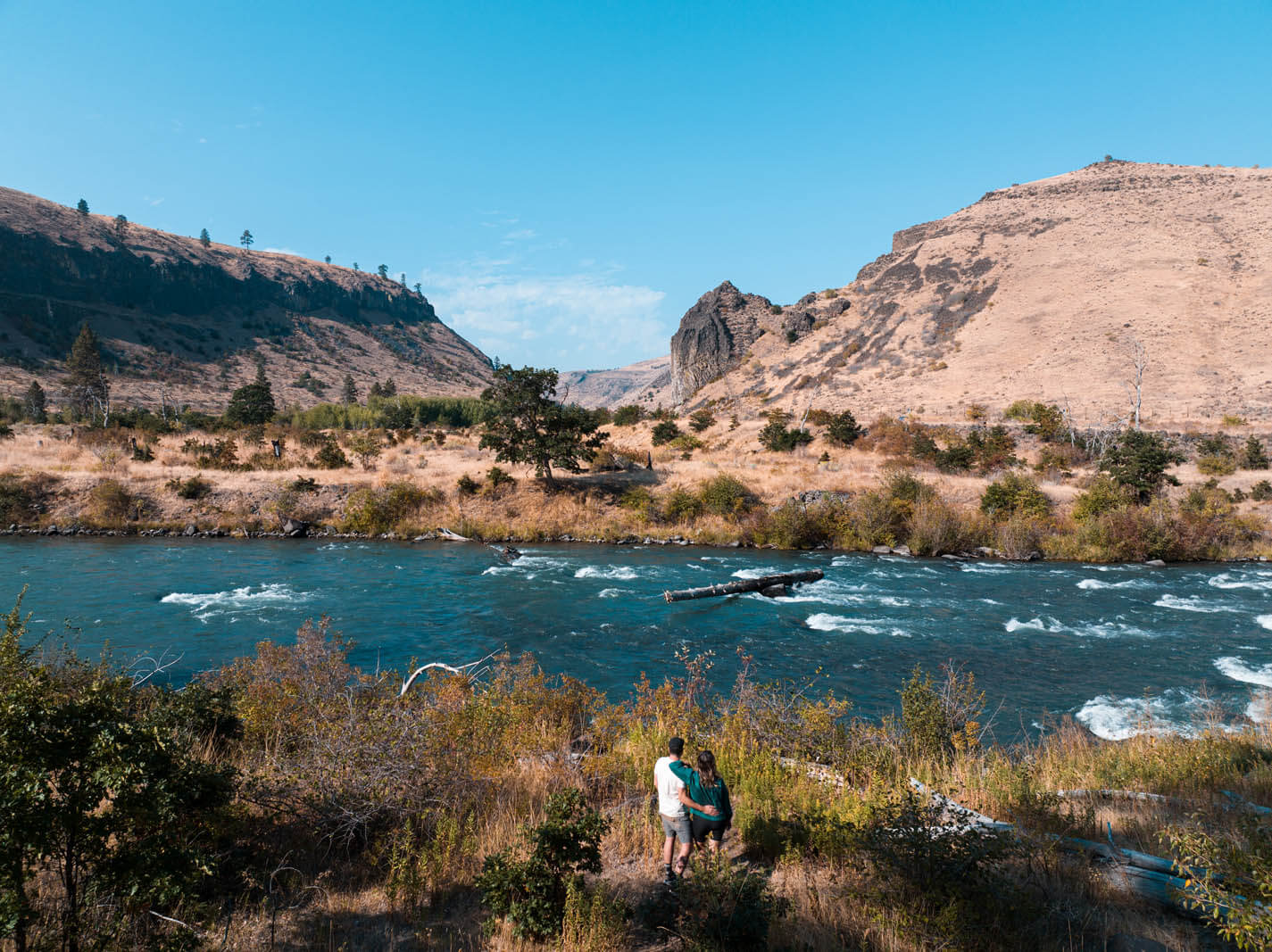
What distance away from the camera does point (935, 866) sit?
455cm

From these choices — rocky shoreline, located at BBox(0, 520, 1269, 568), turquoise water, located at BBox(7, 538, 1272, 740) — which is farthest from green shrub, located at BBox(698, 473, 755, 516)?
turquoise water, located at BBox(7, 538, 1272, 740)

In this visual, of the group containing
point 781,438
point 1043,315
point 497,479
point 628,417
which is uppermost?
point 1043,315

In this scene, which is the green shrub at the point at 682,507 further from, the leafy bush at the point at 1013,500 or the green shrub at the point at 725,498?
the leafy bush at the point at 1013,500

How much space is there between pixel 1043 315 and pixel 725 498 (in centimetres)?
5160

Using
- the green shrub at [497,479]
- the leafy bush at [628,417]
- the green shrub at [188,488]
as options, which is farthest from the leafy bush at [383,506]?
the leafy bush at [628,417]

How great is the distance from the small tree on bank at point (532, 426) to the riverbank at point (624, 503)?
4.64ft

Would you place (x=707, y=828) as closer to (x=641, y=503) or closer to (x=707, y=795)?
(x=707, y=795)

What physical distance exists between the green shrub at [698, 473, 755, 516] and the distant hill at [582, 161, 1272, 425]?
27.8 meters

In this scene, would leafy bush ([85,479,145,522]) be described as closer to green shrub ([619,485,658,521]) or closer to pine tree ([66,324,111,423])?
green shrub ([619,485,658,521])

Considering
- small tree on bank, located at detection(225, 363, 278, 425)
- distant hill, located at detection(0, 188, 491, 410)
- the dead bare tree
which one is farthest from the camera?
distant hill, located at detection(0, 188, 491, 410)

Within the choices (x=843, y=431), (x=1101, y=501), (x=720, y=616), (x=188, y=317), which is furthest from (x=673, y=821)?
(x=188, y=317)

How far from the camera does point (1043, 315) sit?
2499 inches

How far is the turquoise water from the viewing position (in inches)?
536

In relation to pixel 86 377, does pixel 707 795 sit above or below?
below
